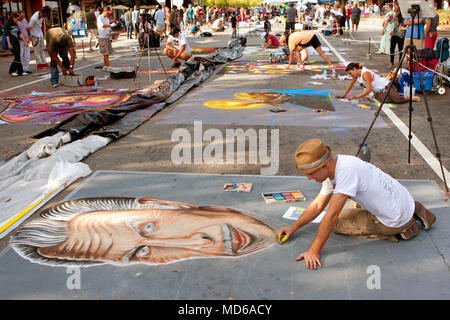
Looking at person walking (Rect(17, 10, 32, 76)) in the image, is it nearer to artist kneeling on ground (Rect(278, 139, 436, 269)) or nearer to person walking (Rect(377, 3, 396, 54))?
person walking (Rect(377, 3, 396, 54))

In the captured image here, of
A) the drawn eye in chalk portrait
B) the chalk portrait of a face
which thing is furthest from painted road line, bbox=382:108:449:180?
the chalk portrait of a face

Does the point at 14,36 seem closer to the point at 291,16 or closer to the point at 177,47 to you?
the point at 177,47

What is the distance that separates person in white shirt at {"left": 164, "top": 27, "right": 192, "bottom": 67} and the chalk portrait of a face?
33.3ft

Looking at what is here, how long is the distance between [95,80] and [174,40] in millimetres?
3894

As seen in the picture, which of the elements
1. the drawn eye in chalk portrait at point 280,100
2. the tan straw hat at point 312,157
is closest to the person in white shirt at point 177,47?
the drawn eye in chalk portrait at point 280,100

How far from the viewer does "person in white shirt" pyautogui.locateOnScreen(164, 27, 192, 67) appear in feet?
45.4

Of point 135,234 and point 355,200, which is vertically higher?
point 355,200

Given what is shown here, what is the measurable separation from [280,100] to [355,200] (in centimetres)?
626

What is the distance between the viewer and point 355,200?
11.3 feet

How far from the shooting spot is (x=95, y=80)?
11.5 metres

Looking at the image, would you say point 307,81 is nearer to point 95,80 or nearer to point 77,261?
point 95,80

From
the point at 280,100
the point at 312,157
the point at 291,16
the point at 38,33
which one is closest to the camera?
the point at 312,157

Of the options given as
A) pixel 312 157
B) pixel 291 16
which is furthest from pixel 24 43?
pixel 291 16
